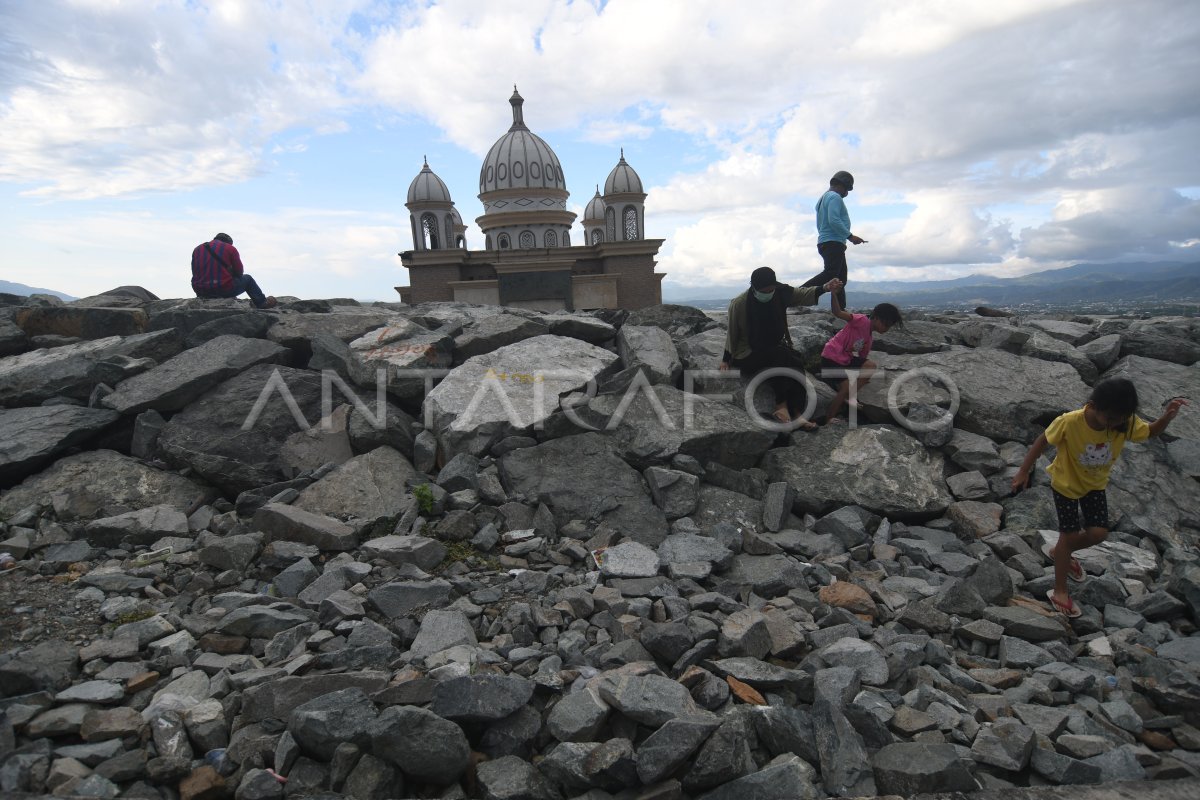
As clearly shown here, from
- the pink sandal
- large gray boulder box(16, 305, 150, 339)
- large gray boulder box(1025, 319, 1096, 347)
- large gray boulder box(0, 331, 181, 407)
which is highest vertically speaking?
large gray boulder box(16, 305, 150, 339)

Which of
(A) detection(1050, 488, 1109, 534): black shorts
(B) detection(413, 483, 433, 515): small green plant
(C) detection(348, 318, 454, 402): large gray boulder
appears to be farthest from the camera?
(C) detection(348, 318, 454, 402): large gray boulder

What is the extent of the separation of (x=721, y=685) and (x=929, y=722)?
977mm

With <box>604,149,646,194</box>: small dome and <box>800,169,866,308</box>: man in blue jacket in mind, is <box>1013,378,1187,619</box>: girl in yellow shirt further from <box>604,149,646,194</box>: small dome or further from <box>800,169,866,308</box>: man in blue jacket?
<box>604,149,646,194</box>: small dome

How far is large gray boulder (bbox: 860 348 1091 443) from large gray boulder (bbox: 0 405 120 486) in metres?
7.61

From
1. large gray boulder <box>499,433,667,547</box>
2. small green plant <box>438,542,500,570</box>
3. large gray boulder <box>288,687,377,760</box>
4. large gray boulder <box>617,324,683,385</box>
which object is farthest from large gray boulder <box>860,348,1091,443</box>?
large gray boulder <box>288,687,377,760</box>

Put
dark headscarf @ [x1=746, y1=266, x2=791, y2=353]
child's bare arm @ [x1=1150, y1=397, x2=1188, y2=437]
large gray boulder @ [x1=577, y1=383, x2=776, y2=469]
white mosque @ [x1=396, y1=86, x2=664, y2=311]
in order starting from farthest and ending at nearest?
white mosque @ [x1=396, y1=86, x2=664, y2=311] < dark headscarf @ [x1=746, y1=266, x2=791, y2=353] < large gray boulder @ [x1=577, y1=383, x2=776, y2=469] < child's bare arm @ [x1=1150, y1=397, x2=1188, y2=437]

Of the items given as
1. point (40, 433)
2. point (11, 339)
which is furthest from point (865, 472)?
point (11, 339)

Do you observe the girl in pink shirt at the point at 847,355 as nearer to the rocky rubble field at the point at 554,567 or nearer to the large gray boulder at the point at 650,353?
the rocky rubble field at the point at 554,567

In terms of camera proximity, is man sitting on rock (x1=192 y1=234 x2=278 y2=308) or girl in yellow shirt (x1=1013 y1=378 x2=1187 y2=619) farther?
man sitting on rock (x1=192 y1=234 x2=278 y2=308)

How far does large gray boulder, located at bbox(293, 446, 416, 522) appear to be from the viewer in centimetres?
531

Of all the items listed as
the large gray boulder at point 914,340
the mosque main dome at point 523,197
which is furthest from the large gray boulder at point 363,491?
the mosque main dome at point 523,197

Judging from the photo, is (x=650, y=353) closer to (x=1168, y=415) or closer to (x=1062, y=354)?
(x=1168, y=415)

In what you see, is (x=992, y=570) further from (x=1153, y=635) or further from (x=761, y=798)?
(x=761, y=798)

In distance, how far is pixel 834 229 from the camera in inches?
311
